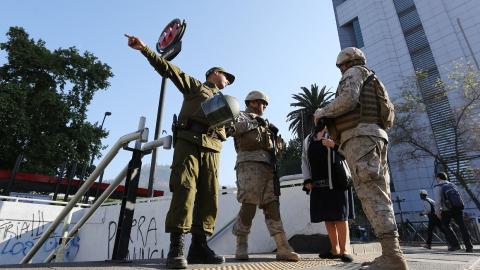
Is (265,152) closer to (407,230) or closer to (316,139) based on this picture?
(316,139)

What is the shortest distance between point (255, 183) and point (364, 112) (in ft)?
4.30

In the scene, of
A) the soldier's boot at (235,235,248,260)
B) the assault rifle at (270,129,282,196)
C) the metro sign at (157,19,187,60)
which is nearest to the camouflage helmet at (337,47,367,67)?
the assault rifle at (270,129,282,196)

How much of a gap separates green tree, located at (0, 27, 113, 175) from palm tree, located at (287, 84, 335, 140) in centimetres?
2023

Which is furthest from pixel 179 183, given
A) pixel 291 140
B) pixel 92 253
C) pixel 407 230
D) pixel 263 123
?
pixel 291 140

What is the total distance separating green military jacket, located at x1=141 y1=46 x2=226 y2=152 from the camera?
242 cm

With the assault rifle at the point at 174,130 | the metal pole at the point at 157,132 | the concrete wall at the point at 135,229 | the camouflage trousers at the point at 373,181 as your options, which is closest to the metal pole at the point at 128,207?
the assault rifle at the point at 174,130

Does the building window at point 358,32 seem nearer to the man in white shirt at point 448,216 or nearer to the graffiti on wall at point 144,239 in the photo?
the man in white shirt at point 448,216

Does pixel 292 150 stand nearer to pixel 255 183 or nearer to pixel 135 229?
pixel 135 229

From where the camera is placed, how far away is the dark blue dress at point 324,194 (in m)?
2.98

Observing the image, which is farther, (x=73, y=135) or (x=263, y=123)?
(x=73, y=135)

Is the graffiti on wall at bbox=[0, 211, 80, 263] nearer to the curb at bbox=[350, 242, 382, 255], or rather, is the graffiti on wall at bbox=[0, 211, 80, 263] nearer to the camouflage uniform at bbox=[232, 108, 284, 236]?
the camouflage uniform at bbox=[232, 108, 284, 236]

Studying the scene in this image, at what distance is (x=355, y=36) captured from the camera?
44.8m

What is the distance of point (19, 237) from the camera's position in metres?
8.44

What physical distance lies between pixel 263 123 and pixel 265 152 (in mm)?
326
